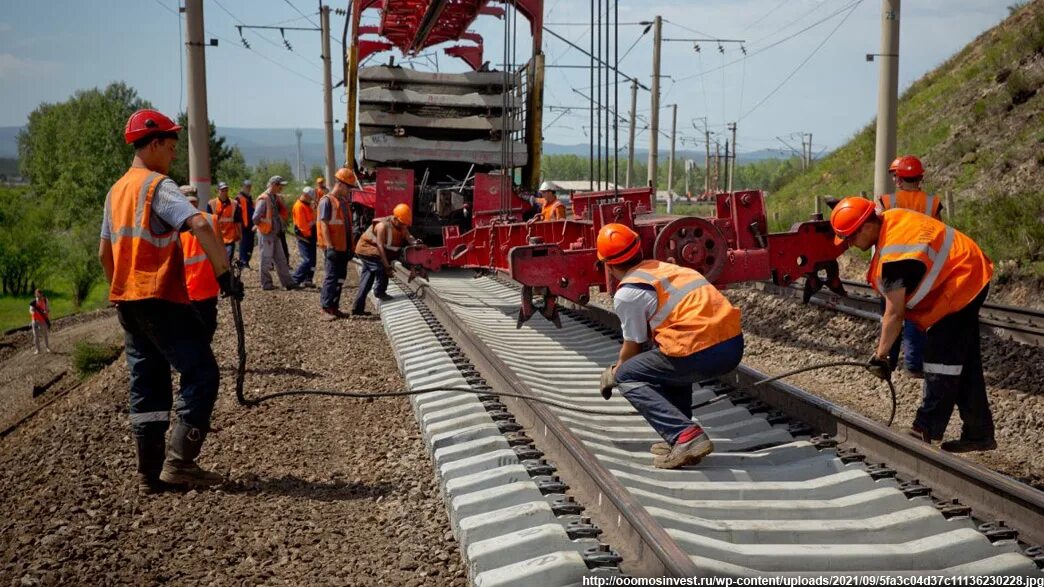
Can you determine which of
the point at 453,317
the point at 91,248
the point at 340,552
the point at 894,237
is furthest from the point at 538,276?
the point at 91,248

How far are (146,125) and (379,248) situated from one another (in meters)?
6.08

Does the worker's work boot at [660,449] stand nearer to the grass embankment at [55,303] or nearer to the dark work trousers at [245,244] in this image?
the dark work trousers at [245,244]

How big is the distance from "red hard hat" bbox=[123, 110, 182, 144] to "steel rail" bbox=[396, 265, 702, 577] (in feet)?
7.94

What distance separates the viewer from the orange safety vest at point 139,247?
4.58 m

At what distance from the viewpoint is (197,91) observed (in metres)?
9.93

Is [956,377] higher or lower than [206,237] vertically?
lower

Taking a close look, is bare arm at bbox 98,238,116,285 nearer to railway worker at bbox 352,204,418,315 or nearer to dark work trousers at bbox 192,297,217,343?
dark work trousers at bbox 192,297,217,343

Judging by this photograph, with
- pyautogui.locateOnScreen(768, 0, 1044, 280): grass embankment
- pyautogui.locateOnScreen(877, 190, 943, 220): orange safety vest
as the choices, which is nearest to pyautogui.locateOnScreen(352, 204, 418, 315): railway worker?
pyautogui.locateOnScreen(877, 190, 943, 220): orange safety vest

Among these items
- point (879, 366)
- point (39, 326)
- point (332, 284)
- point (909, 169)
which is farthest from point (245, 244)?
point (879, 366)

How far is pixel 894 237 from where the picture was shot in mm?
4754

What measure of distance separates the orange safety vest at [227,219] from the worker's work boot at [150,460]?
9204 mm

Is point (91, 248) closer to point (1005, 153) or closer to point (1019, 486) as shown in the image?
point (1005, 153)

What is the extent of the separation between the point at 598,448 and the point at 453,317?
3.81 meters

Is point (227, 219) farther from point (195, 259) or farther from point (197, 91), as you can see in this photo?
point (195, 259)
